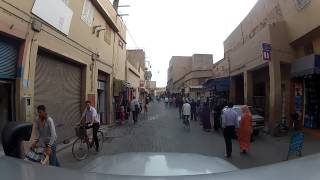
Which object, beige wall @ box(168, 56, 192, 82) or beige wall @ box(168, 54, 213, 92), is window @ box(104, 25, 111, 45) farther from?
beige wall @ box(168, 56, 192, 82)

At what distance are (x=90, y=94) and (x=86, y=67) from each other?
4.10 feet

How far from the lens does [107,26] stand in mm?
22828

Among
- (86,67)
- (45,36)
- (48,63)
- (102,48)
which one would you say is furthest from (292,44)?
(102,48)

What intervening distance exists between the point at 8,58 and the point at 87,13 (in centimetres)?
760

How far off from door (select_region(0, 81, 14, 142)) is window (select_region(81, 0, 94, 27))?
262 inches

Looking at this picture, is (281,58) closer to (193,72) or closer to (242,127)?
(242,127)

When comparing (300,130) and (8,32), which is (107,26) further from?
(300,130)

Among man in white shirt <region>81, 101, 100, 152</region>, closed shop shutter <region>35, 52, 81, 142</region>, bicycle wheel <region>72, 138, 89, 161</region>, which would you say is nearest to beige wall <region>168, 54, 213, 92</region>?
closed shop shutter <region>35, 52, 81, 142</region>

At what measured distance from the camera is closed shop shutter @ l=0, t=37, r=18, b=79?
961 cm

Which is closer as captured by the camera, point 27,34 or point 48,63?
point 27,34

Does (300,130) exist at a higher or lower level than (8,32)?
Result: lower

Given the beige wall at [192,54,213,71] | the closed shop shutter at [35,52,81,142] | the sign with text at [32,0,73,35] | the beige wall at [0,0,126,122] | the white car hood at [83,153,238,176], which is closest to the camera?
the white car hood at [83,153,238,176]

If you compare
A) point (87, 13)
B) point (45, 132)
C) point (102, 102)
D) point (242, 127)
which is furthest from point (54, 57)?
point (102, 102)

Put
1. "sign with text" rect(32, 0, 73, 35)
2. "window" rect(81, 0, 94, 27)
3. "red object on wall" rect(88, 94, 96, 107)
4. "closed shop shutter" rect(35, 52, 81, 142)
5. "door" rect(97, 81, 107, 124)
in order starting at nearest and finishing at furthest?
"sign with text" rect(32, 0, 73, 35)
"closed shop shutter" rect(35, 52, 81, 142)
"window" rect(81, 0, 94, 27)
"red object on wall" rect(88, 94, 96, 107)
"door" rect(97, 81, 107, 124)
